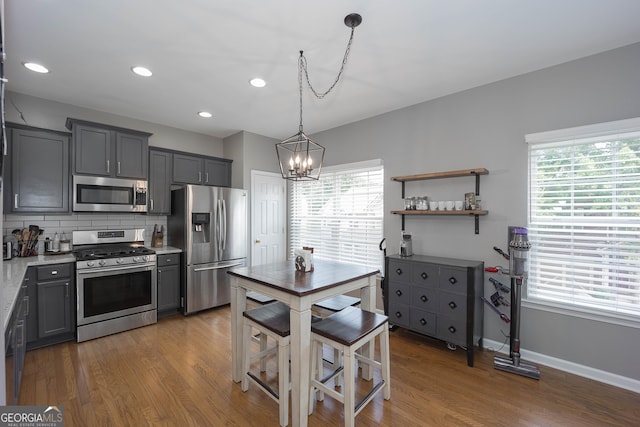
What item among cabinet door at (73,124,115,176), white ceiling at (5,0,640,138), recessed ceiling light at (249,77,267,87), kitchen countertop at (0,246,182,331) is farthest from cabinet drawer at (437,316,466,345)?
cabinet door at (73,124,115,176)

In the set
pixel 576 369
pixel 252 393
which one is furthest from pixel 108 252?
pixel 576 369

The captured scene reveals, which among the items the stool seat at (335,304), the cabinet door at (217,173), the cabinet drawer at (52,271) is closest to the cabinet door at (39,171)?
the cabinet drawer at (52,271)

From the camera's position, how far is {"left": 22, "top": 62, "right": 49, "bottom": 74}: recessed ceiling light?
8.41ft

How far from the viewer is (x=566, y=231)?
8.32 feet

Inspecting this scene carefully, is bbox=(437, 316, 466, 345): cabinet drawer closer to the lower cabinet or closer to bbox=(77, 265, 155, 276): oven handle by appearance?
bbox=(77, 265, 155, 276): oven handle

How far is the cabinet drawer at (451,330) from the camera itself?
106 inches

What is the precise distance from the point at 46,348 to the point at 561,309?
5031 millimetres

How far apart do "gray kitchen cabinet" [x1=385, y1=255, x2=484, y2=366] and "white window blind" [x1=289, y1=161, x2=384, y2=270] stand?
0.71 metres

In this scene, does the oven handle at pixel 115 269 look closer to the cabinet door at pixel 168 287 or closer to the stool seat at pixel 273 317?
the cabinet door at pixel 168 287

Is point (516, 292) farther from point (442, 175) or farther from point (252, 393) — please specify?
point (252, 393)

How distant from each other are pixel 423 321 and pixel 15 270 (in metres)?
3.83

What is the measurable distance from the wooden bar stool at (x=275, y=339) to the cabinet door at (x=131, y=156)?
105 inches

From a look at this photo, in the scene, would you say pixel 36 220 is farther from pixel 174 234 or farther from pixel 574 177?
pixel 574 177

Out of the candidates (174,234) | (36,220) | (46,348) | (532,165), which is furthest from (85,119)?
(532,165)
